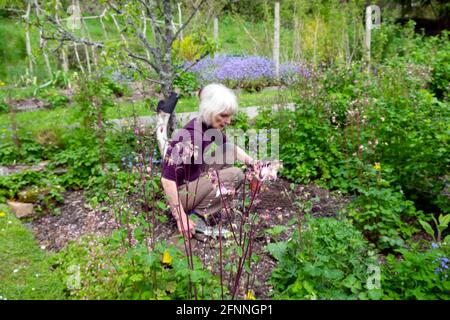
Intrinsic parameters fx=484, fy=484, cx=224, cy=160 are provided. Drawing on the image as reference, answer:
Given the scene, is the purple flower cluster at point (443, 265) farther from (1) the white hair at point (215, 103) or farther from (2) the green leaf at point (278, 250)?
(1) the white hair at point (215, 103)

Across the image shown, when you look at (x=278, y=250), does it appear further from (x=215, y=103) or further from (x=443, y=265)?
(x=215, y=103)

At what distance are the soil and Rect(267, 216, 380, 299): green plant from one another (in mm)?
216

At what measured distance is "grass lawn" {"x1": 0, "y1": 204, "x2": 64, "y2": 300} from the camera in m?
2.91

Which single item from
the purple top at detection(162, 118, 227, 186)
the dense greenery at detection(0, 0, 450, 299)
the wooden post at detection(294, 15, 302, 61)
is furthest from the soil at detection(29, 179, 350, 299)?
the wooden post at detection(294, 15, 302, 61)

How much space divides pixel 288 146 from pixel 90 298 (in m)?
2.63

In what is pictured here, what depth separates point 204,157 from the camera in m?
3.63

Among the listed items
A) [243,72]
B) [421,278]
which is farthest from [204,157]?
[243,72]

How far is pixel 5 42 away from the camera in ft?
36.3

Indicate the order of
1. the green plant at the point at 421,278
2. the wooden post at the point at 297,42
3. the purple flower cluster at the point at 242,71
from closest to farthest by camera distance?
1. the green plant at the point at 421,278
2. the purple flower cluster at the point at 242,71
3. the wooden post at the point at 297,42

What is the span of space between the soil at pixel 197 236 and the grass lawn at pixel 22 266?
0.14 metres

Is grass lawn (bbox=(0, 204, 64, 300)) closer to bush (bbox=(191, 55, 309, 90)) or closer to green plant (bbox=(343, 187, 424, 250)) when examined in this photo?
green plant (bbox=(343, 187, 424, 250))

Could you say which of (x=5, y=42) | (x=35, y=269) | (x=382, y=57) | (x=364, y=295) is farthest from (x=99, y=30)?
(x=364, y=295)

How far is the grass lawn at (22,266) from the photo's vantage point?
2.91 metres

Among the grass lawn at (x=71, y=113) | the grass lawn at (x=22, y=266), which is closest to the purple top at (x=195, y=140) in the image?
the grass lawn at (x=22, y=266)
